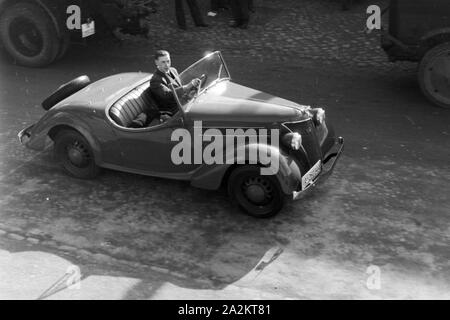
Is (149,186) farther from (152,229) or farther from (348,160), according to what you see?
(348,160)

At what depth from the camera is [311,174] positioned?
6.28 metres

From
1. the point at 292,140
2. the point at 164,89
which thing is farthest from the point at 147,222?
the point at 292,140

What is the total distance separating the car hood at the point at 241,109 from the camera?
6320 millimetres

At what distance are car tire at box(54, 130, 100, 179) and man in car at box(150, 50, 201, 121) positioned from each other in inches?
39.4

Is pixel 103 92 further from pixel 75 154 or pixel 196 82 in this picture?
pixel 196 82

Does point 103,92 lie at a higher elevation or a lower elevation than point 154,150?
higher

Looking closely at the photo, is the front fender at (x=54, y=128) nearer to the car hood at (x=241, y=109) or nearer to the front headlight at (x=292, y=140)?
the car hood at (x=241, y=109)

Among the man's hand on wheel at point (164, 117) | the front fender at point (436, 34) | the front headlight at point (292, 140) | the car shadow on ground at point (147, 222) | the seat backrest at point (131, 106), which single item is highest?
the front fender at point (436, 34)

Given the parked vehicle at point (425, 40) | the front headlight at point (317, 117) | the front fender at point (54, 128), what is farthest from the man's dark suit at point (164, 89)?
the parked vehicle at point (425, 40)

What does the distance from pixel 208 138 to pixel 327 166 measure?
1.41 meters

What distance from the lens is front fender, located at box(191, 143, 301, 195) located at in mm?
5996

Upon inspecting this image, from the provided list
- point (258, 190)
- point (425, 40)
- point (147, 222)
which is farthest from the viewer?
point (425, 40)

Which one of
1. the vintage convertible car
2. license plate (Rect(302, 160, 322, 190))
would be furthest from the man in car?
license plate (Rect(302, 160, 322, 190))

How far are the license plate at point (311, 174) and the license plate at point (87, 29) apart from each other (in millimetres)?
5762
